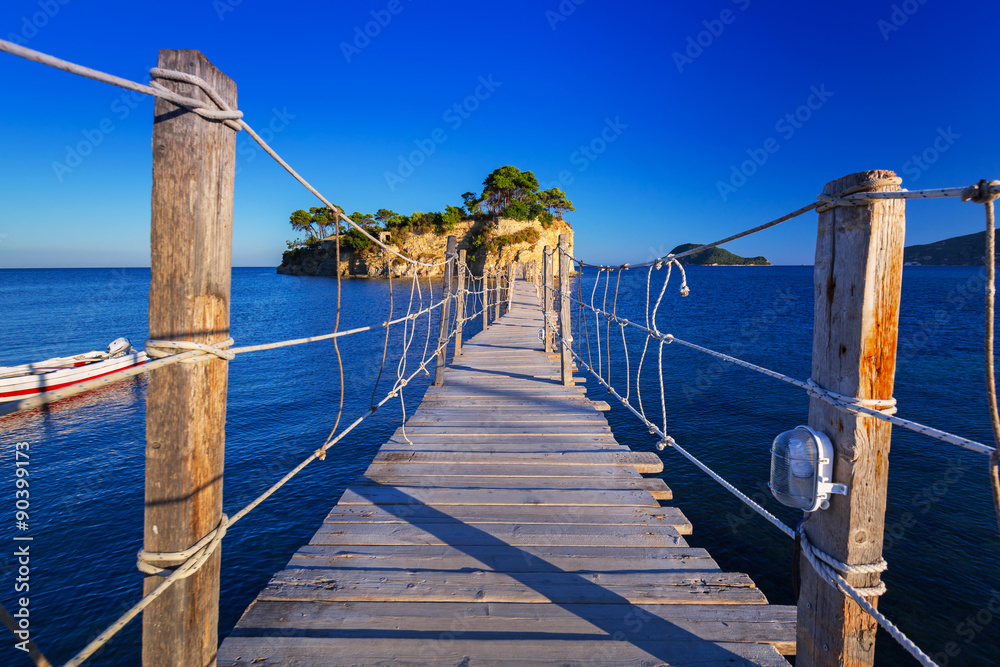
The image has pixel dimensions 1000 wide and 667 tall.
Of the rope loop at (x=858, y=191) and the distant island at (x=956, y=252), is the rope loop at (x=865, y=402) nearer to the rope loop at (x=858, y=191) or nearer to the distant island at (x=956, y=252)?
the rope loop at (x=858, y=191)

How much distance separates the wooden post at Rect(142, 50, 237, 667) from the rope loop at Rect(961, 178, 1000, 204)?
1.74 m

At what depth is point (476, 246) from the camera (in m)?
53.8

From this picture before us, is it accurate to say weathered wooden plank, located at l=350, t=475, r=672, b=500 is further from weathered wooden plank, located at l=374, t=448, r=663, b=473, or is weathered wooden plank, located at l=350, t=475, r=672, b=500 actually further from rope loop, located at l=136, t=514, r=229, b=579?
rope loop, located at l=136, t=514, r=229, b=579

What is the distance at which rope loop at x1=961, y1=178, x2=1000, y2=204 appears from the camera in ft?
3.21

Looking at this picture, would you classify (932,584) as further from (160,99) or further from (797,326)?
(797,326)

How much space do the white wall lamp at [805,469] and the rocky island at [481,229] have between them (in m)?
43.5

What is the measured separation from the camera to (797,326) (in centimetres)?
2328

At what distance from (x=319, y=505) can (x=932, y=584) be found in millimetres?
7526

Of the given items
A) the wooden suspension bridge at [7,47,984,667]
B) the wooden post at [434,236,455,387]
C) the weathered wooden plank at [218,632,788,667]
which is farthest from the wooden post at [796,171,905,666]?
the wooden post at [434,236,455,387]

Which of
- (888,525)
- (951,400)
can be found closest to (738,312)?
(951,400)

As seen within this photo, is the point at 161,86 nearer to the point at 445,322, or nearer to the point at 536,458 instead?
the point at 536,458

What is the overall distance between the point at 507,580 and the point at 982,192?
2.11m

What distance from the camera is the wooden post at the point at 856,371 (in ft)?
3.82

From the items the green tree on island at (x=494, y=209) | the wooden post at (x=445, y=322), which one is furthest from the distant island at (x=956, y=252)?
the wooden post at (x=445, y=322)
